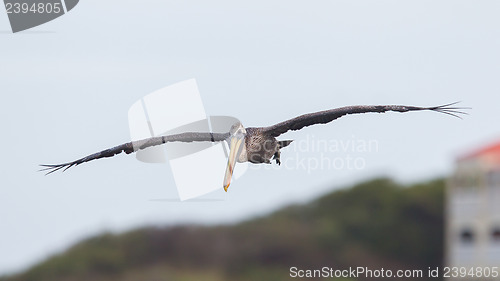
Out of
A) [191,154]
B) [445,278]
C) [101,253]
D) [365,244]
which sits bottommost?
[445,278]

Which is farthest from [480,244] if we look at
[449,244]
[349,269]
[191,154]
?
[191,154]

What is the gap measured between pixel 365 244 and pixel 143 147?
59.4 feet

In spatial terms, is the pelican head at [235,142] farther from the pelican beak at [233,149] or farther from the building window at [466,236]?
the building window at [466,236]

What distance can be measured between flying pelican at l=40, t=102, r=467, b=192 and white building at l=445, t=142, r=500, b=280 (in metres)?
21.0

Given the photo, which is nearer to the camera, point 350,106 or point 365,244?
point 350,106

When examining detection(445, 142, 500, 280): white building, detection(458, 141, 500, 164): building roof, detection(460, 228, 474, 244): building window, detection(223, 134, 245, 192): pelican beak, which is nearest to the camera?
detection(223, 134, 245, 192): pelican beak

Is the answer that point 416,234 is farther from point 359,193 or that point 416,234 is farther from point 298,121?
point 298,121

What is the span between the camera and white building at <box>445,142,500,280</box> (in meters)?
33.3

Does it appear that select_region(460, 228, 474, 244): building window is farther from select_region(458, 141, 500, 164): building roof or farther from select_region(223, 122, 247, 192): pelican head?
select_region(223, 122, 247, 192): pelican head

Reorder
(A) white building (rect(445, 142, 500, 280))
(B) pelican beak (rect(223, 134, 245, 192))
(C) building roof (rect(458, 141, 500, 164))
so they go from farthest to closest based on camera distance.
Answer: (C) building roof (rect(458, 141, 500, 164)) → (A) white building (rect(445, 142, 500, 280)) → (B) pelican beak (rect(223, 134, 245, 192))

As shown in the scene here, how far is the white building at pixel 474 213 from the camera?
33344 millimetres

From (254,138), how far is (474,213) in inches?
895

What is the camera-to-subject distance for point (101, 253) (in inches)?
997

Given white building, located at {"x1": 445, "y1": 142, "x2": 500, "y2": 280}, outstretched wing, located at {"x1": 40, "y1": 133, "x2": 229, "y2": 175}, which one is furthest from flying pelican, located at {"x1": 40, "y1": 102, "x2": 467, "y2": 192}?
white building, located at {"x1": 445, "y1": 142, "x2": 500, "y2": 280}
